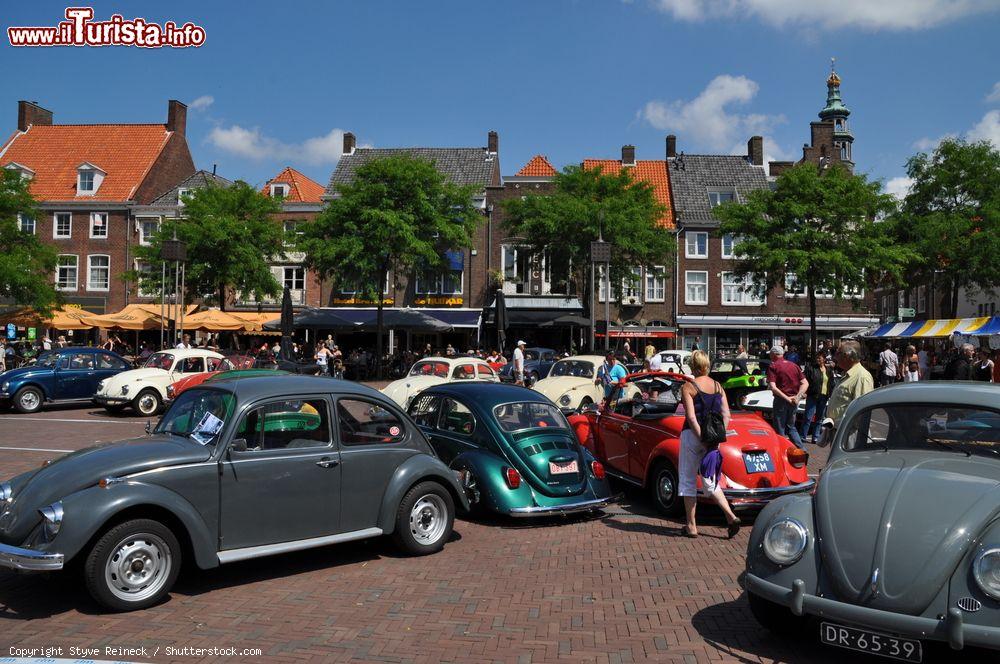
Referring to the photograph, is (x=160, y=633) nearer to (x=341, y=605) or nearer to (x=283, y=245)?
(x=341, y=605)

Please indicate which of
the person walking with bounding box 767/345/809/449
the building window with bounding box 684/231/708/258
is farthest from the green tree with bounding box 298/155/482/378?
the person walking with bounding box 767/345/809/449

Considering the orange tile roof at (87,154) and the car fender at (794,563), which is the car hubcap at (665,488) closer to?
the car fender at (794,563)

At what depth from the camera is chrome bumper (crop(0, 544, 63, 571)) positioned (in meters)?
4.66

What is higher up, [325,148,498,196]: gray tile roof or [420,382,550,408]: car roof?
[325,148,498,196]: gray tile roof

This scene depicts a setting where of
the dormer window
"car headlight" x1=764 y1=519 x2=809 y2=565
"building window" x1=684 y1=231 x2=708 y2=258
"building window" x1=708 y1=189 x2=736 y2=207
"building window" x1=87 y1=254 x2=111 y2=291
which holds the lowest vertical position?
"car headlight" x1=764 y1=519 x2=809 y2=565

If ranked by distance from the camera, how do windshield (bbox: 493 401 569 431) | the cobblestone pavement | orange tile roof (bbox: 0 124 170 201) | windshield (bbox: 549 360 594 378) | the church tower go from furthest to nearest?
the church tower → orange tile roof (bbox: 0 124 170 201) → windshield (bbox: 549 360 594 378) → windshield (bbox: 493 401 569 431) → the cobblestone pavement

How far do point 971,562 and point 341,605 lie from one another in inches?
154

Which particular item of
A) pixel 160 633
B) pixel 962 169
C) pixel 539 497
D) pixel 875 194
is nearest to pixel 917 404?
pixel 539 497

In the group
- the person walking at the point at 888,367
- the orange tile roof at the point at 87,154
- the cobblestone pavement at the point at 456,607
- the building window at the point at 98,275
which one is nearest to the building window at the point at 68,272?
the building window at the point at 98,275

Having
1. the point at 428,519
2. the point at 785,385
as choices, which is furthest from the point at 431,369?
the point at 428,519

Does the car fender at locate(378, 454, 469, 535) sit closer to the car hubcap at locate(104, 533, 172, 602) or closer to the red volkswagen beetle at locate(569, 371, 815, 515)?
the car hubcap at locate(104, 533, 172, 602)

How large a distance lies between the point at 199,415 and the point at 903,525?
4.91m

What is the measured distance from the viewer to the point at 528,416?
826 cm

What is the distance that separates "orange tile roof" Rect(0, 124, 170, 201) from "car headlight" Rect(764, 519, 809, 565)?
153 ft
